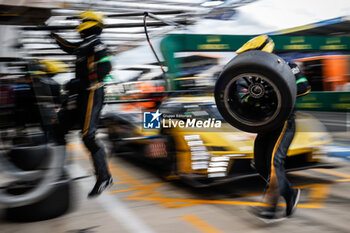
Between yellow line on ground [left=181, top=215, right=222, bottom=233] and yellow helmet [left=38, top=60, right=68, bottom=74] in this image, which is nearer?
yellow line on ground [left=181, top=215, right=222, bottom=233]

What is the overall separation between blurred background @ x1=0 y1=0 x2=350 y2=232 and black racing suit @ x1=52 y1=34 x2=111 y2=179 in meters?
0.17

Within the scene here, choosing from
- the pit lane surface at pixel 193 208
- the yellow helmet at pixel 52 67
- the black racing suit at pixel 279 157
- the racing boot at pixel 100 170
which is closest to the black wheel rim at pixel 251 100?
the black racing suit at pixel 279 157

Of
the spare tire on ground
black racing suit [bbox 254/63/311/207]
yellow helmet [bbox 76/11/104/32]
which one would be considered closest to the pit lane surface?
black racing suit [bbox 254/63/311/207]

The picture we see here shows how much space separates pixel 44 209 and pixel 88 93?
4.37 ft

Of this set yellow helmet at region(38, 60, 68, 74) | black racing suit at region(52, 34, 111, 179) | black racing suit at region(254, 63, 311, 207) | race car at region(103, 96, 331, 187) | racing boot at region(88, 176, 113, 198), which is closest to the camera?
black racing suit at region(52, 34, 111, 179)

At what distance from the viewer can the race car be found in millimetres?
3918

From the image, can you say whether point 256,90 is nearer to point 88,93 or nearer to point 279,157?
point 279,157

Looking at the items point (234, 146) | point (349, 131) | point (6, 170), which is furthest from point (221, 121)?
point (349, 131)

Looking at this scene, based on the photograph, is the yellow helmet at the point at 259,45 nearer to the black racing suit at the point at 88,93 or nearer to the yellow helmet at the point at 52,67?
the black racing suit at the point at 88,93

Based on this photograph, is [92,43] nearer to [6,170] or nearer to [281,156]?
[6,170]

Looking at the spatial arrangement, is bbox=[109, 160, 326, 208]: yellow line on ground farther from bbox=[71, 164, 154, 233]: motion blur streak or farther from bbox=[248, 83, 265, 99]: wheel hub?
bbox=[248, 83, 265, 99]: wheel hub

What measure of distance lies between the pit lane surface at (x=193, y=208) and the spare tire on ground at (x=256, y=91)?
3.22 ft

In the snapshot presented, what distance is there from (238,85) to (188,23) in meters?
1.90

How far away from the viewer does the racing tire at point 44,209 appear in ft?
11.5
